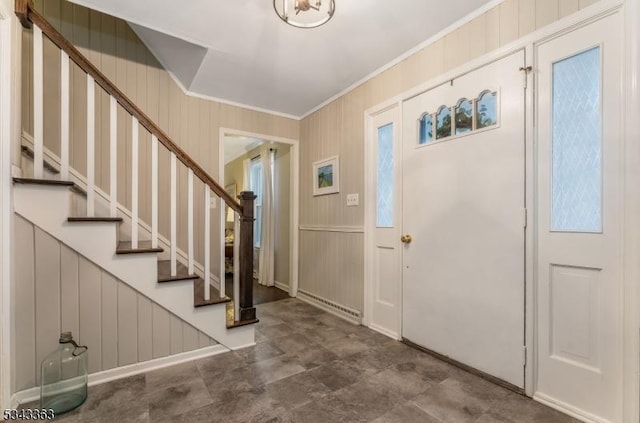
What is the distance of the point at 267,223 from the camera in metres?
4.66

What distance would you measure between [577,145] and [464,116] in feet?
2.28

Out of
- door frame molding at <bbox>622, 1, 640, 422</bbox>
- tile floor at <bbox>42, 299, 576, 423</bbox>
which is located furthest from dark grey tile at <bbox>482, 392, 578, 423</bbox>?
door frame molding at <bbox>622, 1, 640, 422</bbox>

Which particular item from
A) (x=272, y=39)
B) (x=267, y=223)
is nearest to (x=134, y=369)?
(x=272, y=39)

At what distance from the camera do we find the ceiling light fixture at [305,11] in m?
1.73

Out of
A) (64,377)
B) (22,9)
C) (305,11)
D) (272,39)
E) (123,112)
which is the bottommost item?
(64,377)

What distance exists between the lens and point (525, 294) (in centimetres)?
173

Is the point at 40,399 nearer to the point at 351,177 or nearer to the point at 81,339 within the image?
the point at 81,339

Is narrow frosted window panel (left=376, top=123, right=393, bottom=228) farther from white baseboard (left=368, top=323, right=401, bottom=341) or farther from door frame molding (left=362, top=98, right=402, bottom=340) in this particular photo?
white baseboard (left=368, top=323, right=401, bottom=341)

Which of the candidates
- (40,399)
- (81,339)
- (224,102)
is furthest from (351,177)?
(40,399)

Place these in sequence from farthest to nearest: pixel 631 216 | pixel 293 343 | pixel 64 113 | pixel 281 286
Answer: pixel 281 286
pixel 293 343
pixel 64 113
pixel 631 216

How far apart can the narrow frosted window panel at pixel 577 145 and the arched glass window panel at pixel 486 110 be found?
316 millimetres

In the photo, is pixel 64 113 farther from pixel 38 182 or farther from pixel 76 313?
pixel 76 313

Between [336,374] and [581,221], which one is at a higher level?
[581,221]

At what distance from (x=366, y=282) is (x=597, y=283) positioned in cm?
170
